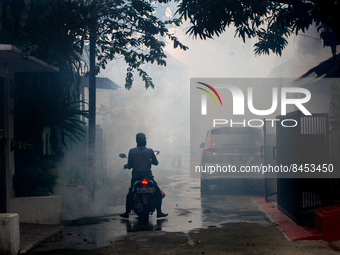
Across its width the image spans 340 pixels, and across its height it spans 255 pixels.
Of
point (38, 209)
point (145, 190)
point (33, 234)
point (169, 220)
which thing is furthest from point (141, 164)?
point (33, 234)

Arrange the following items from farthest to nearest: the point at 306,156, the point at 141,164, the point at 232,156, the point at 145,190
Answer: the point at 232,156
the point at 141,164
the point at 145,190
the point at 306,156

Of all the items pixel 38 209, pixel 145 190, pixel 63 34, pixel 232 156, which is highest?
pixel 63 34

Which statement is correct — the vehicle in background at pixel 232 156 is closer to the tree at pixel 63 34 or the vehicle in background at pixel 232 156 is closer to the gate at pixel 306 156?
the tree at pixel 63 34

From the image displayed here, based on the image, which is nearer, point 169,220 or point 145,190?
point 145,190

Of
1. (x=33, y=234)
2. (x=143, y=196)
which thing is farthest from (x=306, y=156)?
(x=33, y=234)

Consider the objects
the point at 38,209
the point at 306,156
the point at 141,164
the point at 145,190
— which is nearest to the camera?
the point at 306,156

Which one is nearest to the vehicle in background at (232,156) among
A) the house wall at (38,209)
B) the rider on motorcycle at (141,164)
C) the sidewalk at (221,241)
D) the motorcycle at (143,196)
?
the rider on motorcycle at (141,164)

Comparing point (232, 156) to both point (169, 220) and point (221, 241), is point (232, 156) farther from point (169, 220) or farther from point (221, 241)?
point (221, 241)

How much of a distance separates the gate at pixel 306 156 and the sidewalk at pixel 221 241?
17.3 inches

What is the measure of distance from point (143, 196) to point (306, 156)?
10.9 feet

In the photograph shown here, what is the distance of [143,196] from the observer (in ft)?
36.2

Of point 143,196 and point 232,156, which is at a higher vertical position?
point 232,156

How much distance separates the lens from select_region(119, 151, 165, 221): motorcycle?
1099 cm

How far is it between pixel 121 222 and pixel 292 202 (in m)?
3.51
